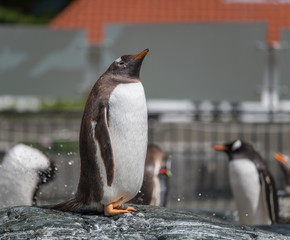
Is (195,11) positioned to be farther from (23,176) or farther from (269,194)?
(23,176)

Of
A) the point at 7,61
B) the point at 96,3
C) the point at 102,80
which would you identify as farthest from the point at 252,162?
the point at 96,3

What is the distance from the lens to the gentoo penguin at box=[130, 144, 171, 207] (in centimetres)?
638

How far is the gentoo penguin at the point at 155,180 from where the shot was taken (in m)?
6.38

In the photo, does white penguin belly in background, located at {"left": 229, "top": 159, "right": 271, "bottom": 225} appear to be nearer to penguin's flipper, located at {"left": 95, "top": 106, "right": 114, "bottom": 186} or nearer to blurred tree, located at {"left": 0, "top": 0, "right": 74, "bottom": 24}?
penguin's flipper, located at {"left": 95, "top": 106, "right": 114, "bottom": 186}

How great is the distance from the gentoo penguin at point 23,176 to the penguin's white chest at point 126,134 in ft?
6.28

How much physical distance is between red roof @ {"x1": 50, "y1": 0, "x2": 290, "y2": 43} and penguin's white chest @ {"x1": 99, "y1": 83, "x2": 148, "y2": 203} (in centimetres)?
953

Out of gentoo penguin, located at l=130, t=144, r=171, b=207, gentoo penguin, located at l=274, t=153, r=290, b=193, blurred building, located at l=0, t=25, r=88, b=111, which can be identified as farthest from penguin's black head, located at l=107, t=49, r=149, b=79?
blurred building, located at l=0, t=25, r=88, b=111

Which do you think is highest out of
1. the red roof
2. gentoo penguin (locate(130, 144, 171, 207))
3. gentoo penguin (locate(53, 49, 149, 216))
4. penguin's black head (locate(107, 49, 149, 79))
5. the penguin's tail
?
the red roof

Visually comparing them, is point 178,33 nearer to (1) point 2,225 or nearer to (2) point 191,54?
(2) point 191,54

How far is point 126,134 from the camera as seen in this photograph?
4.45m

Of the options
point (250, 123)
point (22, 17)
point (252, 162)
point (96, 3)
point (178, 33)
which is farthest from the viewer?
point (22, 17)

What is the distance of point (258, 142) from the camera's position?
11227mm

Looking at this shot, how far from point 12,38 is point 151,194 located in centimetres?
586

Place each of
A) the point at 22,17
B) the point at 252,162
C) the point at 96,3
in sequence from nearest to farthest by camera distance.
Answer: the point at 252,162, the point at 96,3, the point at 22,17
